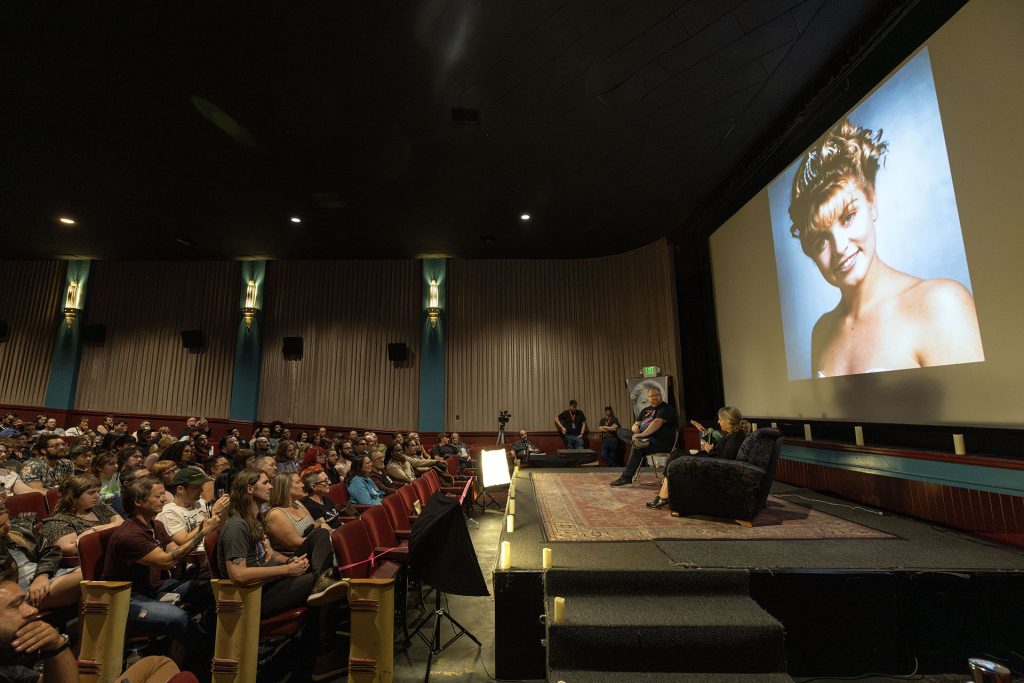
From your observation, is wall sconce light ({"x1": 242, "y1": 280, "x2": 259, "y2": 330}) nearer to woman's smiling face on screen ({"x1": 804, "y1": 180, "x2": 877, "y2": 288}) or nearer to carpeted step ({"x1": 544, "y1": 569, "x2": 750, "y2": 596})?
carpeted step ({"x1": 544, "y1": 569, "x2": 750, "y2": 596})

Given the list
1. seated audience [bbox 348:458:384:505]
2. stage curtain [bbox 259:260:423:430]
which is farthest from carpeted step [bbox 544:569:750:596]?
stage curtain [bbox 259:260:423:430]

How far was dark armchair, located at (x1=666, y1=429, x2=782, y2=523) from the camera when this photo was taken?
3.32 metres

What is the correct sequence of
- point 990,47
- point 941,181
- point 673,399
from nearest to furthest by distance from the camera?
point 990,47
point 941,181
point 673,399

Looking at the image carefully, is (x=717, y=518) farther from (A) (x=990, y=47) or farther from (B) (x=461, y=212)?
(B) (x=461, y=212)

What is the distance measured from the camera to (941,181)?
3.46 meters

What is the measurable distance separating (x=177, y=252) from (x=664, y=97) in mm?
9906

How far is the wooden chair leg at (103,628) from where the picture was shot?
2051 mm

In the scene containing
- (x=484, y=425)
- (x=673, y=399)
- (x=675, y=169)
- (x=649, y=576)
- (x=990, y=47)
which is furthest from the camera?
(x=484, y=425)

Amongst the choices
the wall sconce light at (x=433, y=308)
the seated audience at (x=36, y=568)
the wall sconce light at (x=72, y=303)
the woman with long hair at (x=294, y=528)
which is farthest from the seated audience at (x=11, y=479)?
the wall sconce light at (x=72, y=303)

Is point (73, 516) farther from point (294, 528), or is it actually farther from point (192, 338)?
point (192, 338)

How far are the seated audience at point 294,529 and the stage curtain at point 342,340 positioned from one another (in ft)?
21.5

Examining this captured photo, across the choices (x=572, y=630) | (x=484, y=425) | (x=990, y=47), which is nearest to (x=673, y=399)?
(x=484, y=425)

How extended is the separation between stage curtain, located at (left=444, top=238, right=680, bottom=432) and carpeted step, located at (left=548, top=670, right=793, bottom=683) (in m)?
7.23

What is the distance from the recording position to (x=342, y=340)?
10.1 meters
